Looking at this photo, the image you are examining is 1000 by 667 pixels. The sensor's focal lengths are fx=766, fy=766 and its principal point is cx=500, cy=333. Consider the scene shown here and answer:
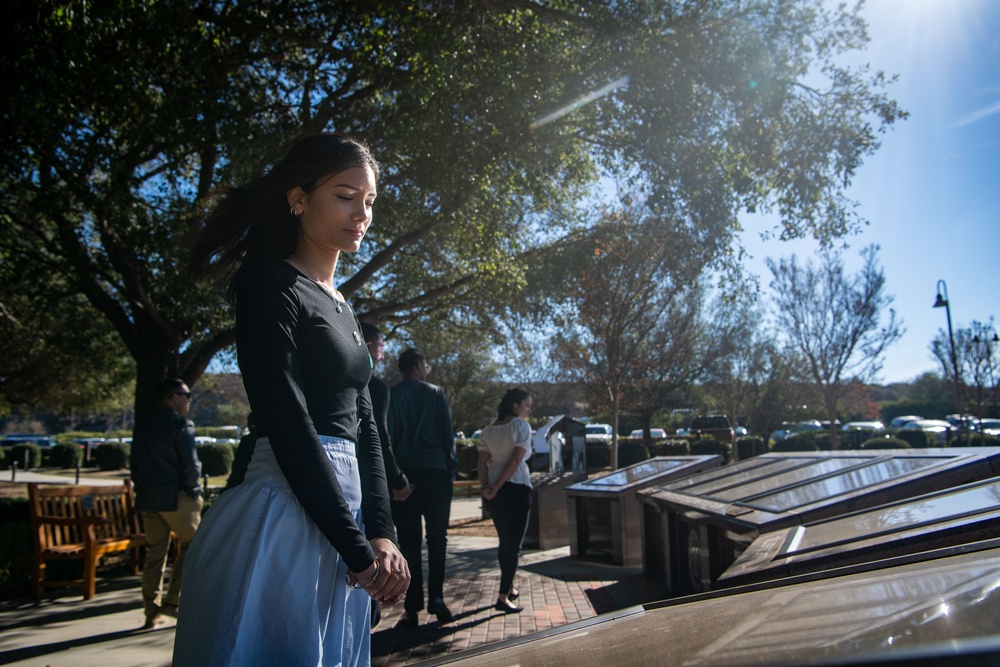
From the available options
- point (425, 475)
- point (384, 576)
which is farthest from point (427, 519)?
point (384, 576)

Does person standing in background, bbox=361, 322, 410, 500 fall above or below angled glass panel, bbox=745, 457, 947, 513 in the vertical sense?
above

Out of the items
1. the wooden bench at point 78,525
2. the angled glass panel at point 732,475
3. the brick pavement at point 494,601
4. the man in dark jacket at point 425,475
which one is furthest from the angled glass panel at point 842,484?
the wooden bench at point 78,525

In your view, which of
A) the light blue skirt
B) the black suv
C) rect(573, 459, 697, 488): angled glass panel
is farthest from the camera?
the black suv

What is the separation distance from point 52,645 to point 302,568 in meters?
4.91

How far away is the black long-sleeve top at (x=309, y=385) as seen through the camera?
5.33 feet

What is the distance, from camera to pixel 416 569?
18.6ft

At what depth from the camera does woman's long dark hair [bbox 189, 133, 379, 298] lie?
2.03 m

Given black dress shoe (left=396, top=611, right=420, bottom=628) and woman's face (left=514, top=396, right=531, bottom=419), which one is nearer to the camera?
black dress shoe (left=396, top=611, right=420, bottom=628)

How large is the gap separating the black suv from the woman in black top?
36010 mm

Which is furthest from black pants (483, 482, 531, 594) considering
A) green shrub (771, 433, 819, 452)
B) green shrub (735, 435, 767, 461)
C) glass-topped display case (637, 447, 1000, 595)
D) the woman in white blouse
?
green shrub (735, 435, 767, 461)

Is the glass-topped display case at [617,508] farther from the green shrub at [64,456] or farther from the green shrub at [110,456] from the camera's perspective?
the green shrub at [64,456]

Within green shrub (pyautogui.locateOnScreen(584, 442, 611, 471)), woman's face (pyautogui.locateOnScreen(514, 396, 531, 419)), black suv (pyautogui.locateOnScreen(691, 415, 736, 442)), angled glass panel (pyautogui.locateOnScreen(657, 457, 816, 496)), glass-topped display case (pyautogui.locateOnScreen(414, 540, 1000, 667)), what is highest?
woman's face (pyautogui.locateOnScreen(514, 396, 531, 419))

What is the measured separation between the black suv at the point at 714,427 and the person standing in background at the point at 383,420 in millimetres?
32996

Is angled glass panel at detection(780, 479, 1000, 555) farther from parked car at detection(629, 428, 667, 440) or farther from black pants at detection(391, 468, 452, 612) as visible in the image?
parked car at detection(629, 428, 667, 440)
